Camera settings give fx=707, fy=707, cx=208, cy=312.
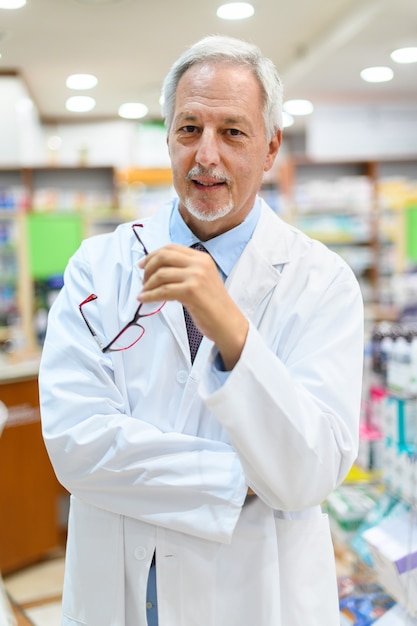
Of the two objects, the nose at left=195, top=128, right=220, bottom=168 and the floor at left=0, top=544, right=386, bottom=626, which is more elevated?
Answer: the nose at left=195, top=128, right=220, bottom=168

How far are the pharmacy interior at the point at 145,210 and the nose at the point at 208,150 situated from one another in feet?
4.45

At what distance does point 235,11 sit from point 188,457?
16.1 feet

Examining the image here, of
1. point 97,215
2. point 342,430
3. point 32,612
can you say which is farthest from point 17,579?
point 97,215

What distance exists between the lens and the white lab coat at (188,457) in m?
1.19

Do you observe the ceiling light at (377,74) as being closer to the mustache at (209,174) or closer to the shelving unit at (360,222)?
the shelving unit at (360,222)

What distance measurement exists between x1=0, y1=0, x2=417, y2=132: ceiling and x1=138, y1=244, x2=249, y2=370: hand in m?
4.61

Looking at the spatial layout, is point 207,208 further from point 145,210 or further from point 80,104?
point 80,104

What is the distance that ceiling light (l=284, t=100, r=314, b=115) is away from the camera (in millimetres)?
8481

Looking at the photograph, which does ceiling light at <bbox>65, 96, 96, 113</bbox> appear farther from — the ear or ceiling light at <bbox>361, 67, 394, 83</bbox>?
the ear

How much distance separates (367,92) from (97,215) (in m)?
3.44

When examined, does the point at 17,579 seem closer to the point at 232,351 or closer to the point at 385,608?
the point at 385,608

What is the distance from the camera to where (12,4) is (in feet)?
16.4

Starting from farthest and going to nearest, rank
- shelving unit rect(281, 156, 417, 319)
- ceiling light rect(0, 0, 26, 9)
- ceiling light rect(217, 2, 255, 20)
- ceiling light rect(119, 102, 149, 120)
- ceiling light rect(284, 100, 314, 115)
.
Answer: ceiling light rect(119, 102, 149, 120), ceiling light rect(284, 100, 314, 115), shelving unit rect(281, 156, 417, 319), ceiling light rect(217, 2, 255, 20), ceiling light rect(0, 0, 26, 9)

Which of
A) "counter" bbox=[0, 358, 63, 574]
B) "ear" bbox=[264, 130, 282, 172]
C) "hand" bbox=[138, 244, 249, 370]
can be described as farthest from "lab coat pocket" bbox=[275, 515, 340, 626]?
"counter" bbox=[0, 358, 63, 574]
